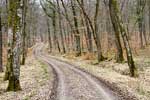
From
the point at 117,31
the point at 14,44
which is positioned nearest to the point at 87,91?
the point at 14,44

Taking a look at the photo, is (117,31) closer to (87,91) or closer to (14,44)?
(87,91)

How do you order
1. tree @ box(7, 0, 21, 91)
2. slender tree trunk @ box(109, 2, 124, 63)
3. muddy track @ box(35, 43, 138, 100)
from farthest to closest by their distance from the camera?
slender tree trunk @ box(109, 2, 124, 63) → tree @ box(7, 0, 21, 91) → muddy track @ box(35, 43, 138, 100)

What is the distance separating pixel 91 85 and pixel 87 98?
12.0 ft

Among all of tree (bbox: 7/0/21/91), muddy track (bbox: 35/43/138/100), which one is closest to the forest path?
muddy track (bbox: 35/43/138/100)

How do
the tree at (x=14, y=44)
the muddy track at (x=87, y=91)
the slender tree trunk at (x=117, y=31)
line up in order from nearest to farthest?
the muddy track at (x=87, y=91)
the tree at (x=14, y=44)
the slender tree trunk at (x=117, y=31)

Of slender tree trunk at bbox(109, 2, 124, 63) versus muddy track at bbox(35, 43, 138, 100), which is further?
slender tree trunk at bbox(109, 2, 124, 63)

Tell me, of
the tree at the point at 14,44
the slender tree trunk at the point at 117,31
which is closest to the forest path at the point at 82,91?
the tree at the point at 14,44

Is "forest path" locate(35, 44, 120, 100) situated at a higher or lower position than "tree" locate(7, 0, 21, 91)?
lower

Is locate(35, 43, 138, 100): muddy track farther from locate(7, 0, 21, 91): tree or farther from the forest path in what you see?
locate(7, 0, 21, 91): tree

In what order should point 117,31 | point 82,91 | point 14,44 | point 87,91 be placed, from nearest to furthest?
1. point 87,91
2. point 82,91
3. point 14,44
4. point 117,31

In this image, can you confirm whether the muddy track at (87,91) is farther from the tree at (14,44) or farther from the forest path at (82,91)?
the tree at (14,44)

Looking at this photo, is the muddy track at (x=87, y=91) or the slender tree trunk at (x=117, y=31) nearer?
the muddy track at (x=87, y=91)

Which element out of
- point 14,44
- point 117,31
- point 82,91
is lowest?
point 82,91

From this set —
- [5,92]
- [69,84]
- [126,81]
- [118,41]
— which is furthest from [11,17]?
[118,41]
